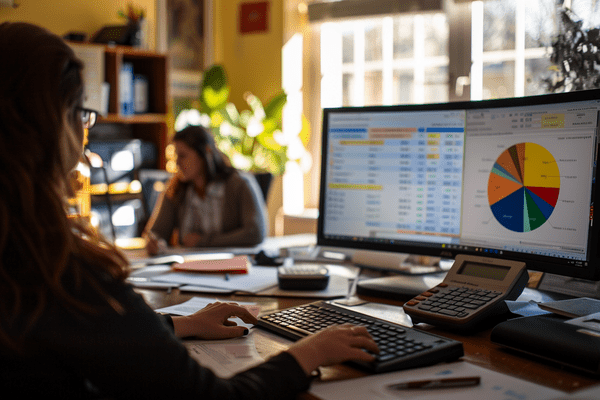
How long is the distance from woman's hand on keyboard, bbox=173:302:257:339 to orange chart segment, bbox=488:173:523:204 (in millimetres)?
571

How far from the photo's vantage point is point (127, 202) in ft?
11.9

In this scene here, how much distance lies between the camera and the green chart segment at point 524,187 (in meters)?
1.09

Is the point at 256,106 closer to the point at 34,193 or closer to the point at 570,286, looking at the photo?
the point at 570,286

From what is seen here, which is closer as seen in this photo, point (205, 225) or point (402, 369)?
point (402, 369)

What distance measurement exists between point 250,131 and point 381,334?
299 centimetres

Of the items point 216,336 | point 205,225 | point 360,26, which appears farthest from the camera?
point 360,26

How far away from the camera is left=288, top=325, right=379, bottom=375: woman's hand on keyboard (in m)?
0.80

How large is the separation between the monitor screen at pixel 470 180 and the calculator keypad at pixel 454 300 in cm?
11

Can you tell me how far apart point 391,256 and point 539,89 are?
77 cm

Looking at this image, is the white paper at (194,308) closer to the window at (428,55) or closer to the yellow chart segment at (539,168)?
the yellow chart segment at (539,168)

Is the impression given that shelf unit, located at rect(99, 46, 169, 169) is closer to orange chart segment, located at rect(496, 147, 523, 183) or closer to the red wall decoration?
the red wall decoration

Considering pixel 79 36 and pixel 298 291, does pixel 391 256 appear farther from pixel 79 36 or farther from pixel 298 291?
pixel 79 36

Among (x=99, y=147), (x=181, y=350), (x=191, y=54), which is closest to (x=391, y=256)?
(x=181, y=350)

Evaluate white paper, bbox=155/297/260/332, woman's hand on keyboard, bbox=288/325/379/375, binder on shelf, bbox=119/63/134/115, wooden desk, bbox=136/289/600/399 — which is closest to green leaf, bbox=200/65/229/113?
binder on shelf, bbox=119/63/134/115
